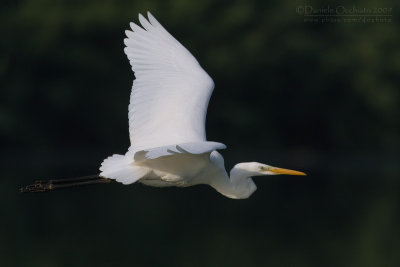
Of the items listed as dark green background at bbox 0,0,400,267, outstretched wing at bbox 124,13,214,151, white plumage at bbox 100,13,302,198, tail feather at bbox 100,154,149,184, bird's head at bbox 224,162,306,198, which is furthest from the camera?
dark green background at bbox 0,0,400,267

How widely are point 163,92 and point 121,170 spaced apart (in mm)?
1050

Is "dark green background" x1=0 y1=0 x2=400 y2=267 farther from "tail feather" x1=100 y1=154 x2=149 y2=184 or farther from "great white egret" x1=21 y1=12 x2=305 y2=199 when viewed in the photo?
"tail feather" x1=100 y1=154 x2=149 y2=184

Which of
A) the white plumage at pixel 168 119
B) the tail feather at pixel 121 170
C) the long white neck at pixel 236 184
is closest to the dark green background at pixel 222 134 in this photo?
the long white neck at pixel 236 184

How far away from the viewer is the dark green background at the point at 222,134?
37.8 ft

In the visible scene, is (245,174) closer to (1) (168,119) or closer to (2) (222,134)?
(1) (168,119)

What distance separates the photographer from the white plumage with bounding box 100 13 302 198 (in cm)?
686

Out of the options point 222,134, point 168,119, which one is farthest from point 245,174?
point 222,134

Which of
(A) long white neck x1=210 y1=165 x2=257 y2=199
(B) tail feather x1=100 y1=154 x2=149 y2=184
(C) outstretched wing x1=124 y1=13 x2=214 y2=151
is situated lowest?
(A) long white neck x1=210 y1=165 x2=257 y2=199

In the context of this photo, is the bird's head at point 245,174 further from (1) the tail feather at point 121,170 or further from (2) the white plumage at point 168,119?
(1) the tail feather at point 121,170

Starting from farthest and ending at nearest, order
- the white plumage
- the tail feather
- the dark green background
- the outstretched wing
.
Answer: the dark green background → the outstretched wing → the white plumage → the tail feather

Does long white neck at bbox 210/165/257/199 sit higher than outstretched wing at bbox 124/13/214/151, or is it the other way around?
outstretched wing at bbox 124/13/214/151

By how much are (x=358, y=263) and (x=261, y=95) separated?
10.2 meters

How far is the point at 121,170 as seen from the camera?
6516mm

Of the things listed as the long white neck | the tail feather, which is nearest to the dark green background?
the long white neck
